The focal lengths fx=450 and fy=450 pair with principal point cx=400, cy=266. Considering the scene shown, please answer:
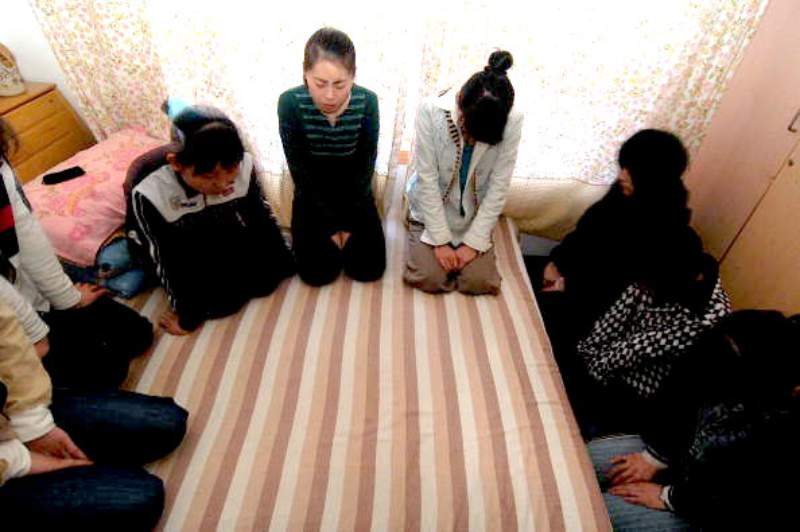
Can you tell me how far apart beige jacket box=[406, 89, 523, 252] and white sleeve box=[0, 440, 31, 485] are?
4.02ft

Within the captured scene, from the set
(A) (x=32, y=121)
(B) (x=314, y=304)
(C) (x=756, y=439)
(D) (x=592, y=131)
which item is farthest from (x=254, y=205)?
(C) (x=756, y=439)

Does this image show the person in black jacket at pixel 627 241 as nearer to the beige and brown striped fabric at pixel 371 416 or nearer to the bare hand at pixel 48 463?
the beige and brown striped fabric at pixel 371 416

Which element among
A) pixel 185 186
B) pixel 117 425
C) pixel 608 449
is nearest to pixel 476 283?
pixel 608 449

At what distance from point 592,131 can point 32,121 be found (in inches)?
84.6

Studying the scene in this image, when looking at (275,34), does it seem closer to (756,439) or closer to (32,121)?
(32,121)

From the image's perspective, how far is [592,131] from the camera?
1.74 m

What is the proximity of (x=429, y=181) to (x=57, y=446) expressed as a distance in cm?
126

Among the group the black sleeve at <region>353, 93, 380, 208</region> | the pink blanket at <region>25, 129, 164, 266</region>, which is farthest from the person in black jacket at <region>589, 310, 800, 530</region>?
the pink blanket at <region>25, 129, 164, 266</region>

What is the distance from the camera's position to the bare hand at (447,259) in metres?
1.59

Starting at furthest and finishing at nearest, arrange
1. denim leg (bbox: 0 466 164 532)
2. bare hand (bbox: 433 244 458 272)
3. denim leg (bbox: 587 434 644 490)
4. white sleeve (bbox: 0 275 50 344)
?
bare hand (bbox: 433 244 458 272) → denim leg (bbox: 587 434 644 490) → white sleeve (bbox: 0 275 50 344) → denim leg (bbox: 0 466 164 532)

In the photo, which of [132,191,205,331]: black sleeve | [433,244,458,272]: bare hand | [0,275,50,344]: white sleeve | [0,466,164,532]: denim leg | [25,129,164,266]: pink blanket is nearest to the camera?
[0,466,164,532]: denim leg

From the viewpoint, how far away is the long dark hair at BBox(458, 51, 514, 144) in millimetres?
1292

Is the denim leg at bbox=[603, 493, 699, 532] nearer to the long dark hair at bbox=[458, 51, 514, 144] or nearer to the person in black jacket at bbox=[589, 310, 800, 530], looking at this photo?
the person in black jacket at bbox=[589, 310, 800, 530]

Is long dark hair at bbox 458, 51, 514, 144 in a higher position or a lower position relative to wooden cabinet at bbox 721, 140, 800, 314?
higher
